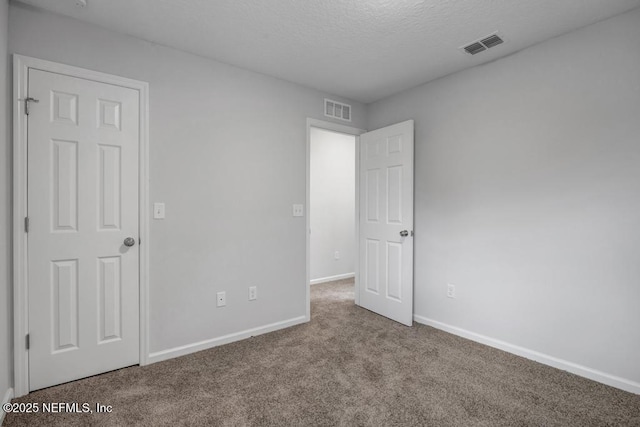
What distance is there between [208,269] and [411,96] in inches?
105

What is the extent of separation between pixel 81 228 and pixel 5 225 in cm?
36

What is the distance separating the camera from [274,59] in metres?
2.60

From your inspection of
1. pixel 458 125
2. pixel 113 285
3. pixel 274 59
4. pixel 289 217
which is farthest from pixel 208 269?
pixel 458 125

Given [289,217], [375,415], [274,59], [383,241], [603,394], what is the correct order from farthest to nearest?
[383,241], [289,217], [274,59], [603,394], [375,415]

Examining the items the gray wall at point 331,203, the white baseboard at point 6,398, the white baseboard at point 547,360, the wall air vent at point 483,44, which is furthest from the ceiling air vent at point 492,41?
the white baseboard at point 6,398

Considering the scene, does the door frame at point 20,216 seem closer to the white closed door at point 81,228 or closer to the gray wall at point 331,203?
the white closed door at point 81,228

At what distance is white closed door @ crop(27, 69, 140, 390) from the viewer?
1.95 m

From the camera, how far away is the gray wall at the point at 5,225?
1.73 meters

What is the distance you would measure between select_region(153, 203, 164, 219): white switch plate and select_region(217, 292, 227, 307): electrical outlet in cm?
82

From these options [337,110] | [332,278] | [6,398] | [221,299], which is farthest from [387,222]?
[6,398]

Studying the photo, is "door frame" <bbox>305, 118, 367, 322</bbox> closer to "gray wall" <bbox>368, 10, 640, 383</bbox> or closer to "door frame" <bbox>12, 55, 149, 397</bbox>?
"gray wall" <bbox>368, 10, 640, 383</bbox>

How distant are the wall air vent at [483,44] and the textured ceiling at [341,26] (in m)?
0.05

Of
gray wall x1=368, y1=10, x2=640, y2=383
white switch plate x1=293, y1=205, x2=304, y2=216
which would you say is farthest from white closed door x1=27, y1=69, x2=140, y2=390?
gray wall x1=368, y1=10, x2=640, y2=383

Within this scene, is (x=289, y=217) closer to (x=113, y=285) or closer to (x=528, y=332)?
(x=113, y=285)
